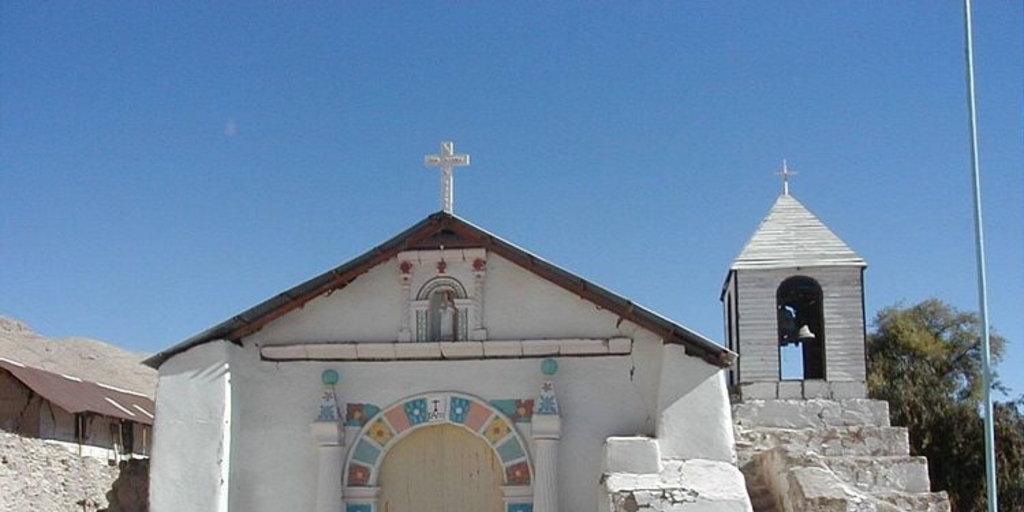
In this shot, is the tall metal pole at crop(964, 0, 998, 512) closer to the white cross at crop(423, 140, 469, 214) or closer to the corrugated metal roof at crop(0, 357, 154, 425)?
the white cross at crop(423, 140, 469, 214)

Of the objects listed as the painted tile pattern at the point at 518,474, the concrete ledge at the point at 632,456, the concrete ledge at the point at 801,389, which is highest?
the concrete ledge at the point at 801,389

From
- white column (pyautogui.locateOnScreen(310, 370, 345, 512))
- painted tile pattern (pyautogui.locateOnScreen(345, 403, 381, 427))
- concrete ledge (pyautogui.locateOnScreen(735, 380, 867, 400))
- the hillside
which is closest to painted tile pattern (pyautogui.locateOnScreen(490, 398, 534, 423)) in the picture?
painted tile pattern (pyautogui.locateOnScreen(345, 403, 381, 427))

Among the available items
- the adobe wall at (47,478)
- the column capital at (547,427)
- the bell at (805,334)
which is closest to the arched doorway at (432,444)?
the column capital at (547,427)

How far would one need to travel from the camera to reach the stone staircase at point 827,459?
486 inches

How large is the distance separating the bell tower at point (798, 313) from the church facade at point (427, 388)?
2.62m

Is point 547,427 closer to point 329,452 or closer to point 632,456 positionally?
point 632,456

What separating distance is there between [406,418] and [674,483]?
151 inches

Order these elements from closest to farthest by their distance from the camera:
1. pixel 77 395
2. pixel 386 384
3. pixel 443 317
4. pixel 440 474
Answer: pixel 440 474
pixel 386 384
pixel 443 317
pixel 77 395

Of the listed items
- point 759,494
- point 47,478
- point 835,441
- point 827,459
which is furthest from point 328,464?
point 47,478

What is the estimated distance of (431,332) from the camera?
609 inches

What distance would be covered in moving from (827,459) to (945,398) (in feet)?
63.3

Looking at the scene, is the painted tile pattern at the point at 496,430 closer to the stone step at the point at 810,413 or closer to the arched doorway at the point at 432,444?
the arched doorway at the point at 432,444

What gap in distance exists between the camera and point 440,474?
15.2 m

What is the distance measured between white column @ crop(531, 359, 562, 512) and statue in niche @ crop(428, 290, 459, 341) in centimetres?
130
